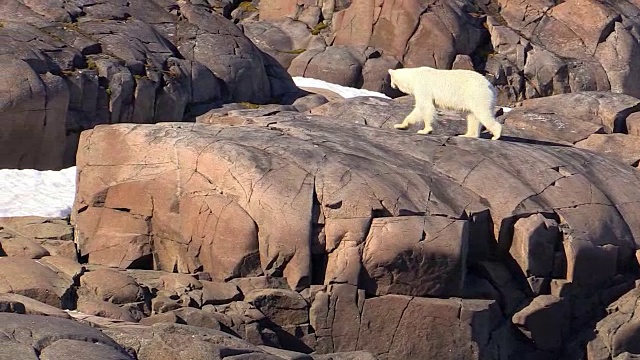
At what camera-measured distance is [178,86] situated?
25625 millimetres

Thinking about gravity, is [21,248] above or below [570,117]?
below

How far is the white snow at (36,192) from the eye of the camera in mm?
19609

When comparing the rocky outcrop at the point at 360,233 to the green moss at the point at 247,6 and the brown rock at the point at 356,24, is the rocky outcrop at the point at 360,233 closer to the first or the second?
the brown rock at the point at 356,24

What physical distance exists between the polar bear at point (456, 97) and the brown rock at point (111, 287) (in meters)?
6.84

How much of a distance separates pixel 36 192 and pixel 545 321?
9115mm

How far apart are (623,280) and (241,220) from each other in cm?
641

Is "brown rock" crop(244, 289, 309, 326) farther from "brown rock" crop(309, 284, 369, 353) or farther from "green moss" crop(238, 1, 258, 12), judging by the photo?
"green moss" crop(238, 1, 258, 12)

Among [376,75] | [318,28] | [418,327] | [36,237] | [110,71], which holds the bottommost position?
[418,327]

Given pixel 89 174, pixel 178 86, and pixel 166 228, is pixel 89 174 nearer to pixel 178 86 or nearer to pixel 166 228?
pixel 166 228

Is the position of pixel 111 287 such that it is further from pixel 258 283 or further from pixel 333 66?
pixel 333 66

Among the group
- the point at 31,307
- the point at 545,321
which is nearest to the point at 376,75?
the point at 545,321

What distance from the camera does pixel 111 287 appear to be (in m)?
15.6

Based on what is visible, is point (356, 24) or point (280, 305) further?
point (356, 24)

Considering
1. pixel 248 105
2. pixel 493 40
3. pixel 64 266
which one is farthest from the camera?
pixel 493 40
